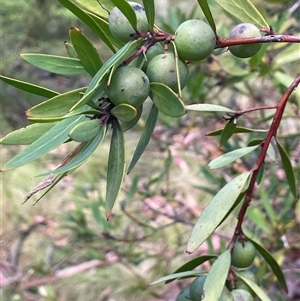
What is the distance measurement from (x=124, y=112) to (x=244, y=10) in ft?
0.49

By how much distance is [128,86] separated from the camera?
313 millimetres

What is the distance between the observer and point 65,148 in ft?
7.47

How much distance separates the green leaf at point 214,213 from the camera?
1.22ft

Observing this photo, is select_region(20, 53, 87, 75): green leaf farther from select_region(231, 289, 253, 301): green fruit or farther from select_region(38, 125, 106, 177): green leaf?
select_region(231, 289, 253, 301): green fruit

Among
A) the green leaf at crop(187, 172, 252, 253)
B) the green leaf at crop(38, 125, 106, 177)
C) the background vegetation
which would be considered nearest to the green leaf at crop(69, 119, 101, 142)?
the green leaf at crop(38, 125, 106, 177)

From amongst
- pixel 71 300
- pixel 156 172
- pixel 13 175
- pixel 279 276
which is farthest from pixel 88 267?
pixel 279 276

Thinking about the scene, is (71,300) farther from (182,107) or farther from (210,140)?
(182,107)

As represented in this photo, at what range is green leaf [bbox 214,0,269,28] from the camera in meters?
0.39

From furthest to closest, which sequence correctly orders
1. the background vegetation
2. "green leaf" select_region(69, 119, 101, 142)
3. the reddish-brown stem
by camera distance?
the background vegetation
the reddish-brown stem
"green leaf" select_region(69, 119, 101, 142)

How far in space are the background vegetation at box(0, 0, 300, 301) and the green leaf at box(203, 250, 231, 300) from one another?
1.12 ft

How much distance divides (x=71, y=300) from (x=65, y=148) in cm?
89

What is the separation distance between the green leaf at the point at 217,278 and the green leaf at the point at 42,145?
0.16 metres

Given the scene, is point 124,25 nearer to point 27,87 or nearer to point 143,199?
point 27,87

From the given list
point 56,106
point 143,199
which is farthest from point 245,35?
point 143,199
